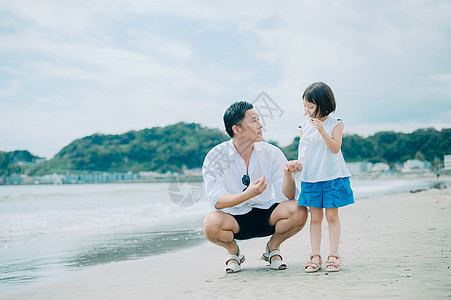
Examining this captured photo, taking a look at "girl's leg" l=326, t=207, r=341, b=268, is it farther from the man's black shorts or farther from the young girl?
the man's black shorts

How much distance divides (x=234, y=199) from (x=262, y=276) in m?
0.64

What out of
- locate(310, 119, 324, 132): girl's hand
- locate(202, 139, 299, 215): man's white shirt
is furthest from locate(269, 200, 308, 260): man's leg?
locate(310, 119, 324, 132): girl's hand

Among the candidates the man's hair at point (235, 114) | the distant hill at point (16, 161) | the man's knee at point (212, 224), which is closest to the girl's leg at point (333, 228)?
the man's knee at point (212, 224)

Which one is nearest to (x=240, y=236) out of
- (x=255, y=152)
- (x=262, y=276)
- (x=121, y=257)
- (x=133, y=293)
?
(x=262, y=276)

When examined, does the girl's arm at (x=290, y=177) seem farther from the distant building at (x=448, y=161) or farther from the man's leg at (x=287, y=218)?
the distant building at (x=448, y=161)

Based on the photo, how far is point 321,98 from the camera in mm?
3084

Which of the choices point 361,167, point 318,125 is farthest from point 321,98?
point 361,167

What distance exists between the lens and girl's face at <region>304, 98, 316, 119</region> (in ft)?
10.3

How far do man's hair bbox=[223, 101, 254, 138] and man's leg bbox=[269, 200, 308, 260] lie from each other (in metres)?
0.76

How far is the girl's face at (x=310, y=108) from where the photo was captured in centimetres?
313

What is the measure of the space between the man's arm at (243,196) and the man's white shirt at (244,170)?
173 mm

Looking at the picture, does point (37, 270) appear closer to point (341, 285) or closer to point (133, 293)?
point (133, 293)

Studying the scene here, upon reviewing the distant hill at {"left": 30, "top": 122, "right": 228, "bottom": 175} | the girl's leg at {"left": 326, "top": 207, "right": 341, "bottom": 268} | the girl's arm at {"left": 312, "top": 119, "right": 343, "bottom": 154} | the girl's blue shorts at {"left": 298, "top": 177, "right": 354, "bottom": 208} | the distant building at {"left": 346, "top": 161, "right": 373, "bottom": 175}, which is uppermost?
the distant hill at {"left": 30, "top": 122, "right": 228, "bottom": 175}

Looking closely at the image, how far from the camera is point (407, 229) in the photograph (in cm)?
543
